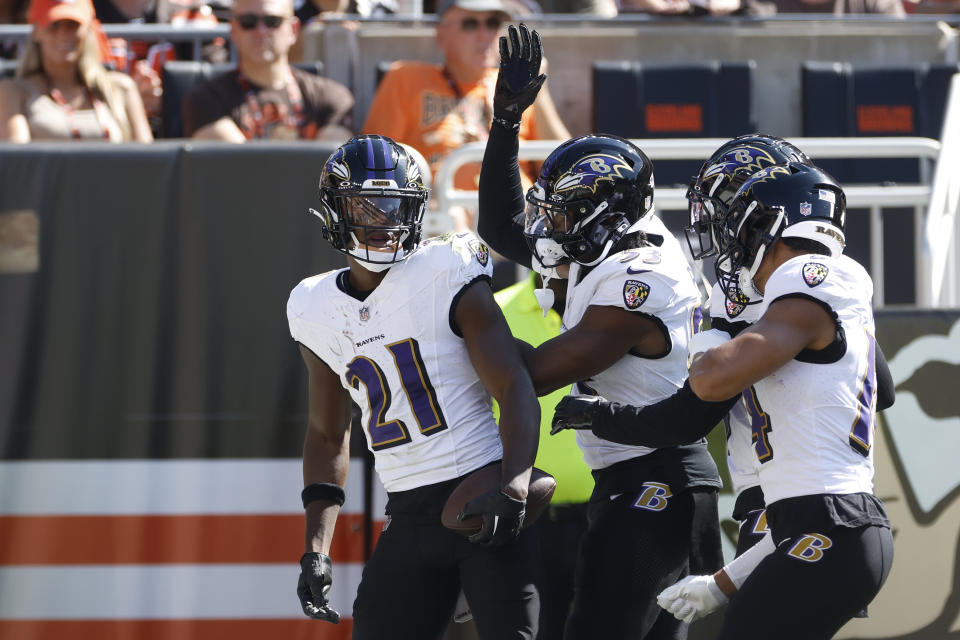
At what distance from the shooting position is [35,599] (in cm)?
452

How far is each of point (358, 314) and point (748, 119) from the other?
3556mm

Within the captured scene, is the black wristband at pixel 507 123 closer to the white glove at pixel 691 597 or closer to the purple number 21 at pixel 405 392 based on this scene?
the purple number 21 at pixel 405 392

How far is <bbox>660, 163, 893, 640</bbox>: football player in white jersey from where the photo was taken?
2941mm

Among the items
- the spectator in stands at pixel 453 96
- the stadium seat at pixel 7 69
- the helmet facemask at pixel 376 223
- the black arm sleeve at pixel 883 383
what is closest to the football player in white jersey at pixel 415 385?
the helmet facemask at pixel 376 223

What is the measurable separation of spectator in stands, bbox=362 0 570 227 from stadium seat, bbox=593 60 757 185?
414mm

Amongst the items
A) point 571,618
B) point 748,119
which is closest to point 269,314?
point 571,618

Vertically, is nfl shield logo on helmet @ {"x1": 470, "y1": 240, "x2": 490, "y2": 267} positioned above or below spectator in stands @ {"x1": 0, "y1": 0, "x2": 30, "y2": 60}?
below

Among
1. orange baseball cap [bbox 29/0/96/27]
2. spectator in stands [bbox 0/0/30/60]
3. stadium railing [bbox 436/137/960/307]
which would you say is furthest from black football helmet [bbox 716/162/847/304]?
spectator in stands [bbox 0/0/30/60]

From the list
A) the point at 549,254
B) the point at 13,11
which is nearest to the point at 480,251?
the point at 549,254

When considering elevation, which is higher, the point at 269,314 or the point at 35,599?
the point at 269,314

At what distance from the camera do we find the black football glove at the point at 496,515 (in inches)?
122

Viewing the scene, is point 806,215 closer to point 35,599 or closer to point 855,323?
point 855,323

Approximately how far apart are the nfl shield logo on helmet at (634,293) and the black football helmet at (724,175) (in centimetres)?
23

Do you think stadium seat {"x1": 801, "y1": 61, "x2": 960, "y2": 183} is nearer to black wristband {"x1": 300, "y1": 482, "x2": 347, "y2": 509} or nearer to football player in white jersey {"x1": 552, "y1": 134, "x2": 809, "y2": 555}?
football player in white jersey {"x1": 552, "y1": 134, "x2": 809, "y2": 555}
